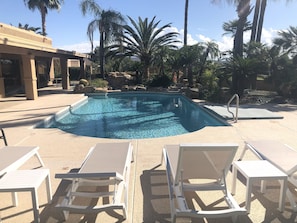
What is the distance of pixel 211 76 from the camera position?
15859 millimetres

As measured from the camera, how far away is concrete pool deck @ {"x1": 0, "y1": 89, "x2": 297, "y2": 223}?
10.8ft

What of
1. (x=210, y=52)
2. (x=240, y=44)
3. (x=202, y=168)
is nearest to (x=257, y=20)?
(x=240, y=44)

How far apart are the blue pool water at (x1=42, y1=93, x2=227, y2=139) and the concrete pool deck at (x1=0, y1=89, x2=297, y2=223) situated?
1.55 meters

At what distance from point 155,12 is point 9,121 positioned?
18462mm

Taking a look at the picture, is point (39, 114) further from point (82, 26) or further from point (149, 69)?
point (82, 26)

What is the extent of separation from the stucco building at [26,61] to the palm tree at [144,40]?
14.5 feet

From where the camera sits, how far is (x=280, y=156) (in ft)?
13.5

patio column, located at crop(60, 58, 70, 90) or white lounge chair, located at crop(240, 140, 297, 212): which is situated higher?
patio column, located at crop(60, 58, 70, 90)

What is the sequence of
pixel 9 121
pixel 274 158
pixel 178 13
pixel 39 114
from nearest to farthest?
1. pixel 274 158
2. pixel 9 121
3. pixel 39 114
4. pixel 178 13

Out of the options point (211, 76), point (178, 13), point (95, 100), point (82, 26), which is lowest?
point (95, 100)

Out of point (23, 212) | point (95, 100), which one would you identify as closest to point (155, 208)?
point (23, 212)

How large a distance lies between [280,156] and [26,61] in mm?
14169

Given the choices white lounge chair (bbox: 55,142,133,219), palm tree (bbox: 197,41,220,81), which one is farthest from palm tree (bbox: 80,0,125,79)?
white lounge chair (bbox: 55,142,133,219)

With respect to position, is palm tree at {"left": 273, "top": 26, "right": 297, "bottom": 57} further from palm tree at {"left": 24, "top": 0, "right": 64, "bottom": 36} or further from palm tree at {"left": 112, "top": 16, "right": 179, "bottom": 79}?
palm tree at {"left": 24, "top": 0, "right": 64, "bottom": 36}
